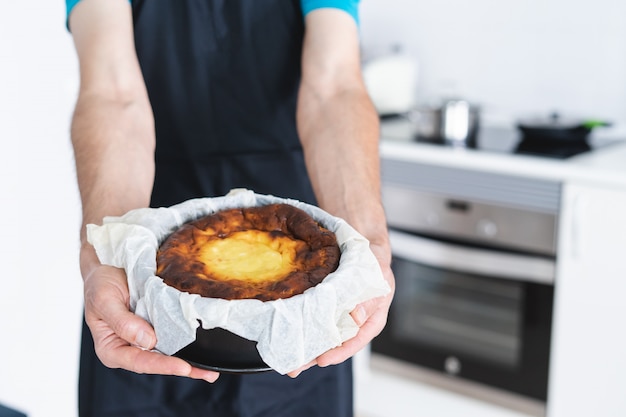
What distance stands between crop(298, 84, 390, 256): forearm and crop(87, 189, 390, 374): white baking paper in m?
0.18

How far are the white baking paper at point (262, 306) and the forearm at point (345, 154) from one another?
18 centimetres

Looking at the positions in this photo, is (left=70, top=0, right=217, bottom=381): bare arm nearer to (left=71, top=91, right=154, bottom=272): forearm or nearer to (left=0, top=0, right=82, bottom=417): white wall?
(left=71, top=91, right=154, bottom=272): forearm

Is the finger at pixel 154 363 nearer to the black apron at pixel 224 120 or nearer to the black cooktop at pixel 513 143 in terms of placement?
the black apron at pixel 224 120

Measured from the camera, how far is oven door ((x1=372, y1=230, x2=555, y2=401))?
7.20 feet

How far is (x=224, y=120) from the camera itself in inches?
53.3

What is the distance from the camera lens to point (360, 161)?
1.18m

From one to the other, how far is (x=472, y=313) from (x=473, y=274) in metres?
0.13

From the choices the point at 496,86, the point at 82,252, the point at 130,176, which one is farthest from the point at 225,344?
the point at 496,86

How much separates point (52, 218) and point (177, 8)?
1.26 m

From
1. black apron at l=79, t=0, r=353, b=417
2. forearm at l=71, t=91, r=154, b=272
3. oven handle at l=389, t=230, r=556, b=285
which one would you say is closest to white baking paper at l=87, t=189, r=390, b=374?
forearm at l=71, t=91, r=154, b=272

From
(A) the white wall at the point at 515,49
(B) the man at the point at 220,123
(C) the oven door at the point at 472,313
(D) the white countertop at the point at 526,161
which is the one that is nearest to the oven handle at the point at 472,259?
(C) the oven door at the point at 472,313

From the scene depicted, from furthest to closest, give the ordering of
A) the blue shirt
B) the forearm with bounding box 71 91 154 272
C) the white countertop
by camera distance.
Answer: the white countertop
the blue shirt
the forearm with bounding box 71 91 154 272

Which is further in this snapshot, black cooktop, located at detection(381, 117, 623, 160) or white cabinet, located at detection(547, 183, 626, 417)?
black cooktop, located at detection(381, 117, 623, 160)

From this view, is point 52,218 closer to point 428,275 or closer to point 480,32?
point 428,275
